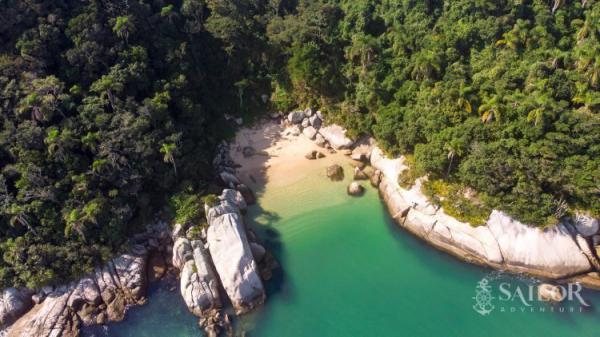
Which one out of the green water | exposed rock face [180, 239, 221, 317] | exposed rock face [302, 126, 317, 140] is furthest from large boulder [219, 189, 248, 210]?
exposed rock face [302, 126, 317, 140]

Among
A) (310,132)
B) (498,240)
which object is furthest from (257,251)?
(498,240)

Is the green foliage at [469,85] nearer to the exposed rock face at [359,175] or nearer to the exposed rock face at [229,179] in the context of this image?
the exposed rock face at [359,175]

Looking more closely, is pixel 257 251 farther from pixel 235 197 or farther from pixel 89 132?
pixel 89 132

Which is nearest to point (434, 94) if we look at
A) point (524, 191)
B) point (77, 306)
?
point (524, 191)

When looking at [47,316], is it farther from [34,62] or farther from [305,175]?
[305,175]

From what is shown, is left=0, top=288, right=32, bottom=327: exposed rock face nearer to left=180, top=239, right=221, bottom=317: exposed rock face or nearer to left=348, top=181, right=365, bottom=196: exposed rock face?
left=180, top=239, right=221, bottom=317: exposed rock face
